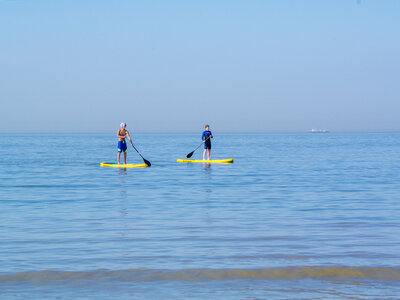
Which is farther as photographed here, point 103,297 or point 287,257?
point 287,257

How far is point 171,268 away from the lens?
25.0ft

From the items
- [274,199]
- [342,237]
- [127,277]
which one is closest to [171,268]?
[127,277]

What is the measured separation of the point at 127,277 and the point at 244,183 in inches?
509

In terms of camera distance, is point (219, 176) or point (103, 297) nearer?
point (103, 297)

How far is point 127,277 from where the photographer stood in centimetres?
716

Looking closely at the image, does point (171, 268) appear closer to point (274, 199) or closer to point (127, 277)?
point (127, 277)

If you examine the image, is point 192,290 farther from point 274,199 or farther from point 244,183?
point 244,183

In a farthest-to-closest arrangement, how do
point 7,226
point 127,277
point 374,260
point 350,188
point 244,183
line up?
1. point 244,183
2. point 350,188
3. point 7,226
4. point 374,260
5. point 127,277

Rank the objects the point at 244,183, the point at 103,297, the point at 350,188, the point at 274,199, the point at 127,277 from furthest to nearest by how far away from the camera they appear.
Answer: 1. the point at 244,183
2. the point at 350,188
3. the point at 274,199
4. the point at 127,277
5. the point at 103,297

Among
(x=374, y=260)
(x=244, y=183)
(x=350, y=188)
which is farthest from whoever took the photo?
(x=244, y=183)

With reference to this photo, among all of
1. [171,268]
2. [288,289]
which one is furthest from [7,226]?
[288,289]

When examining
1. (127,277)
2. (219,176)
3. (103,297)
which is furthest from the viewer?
(219,176)

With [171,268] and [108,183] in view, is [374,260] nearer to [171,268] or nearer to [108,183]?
[171,268]

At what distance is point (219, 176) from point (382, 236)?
13.2 meters
